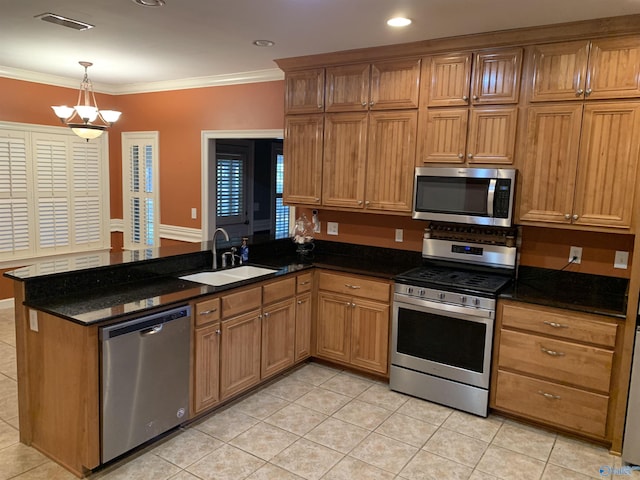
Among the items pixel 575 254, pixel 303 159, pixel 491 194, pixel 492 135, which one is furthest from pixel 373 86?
pixel 575 254

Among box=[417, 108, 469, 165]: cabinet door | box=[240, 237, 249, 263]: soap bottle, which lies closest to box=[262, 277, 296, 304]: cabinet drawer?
box=[240, 237, 249, 263]: soap bottle

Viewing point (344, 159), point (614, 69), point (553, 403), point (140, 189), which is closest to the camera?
point (614, 69)

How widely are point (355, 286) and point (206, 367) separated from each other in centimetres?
133

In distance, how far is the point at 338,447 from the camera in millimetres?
2883

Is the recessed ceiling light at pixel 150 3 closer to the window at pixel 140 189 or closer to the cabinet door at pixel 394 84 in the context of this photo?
the cabinet door at pixel 394 84

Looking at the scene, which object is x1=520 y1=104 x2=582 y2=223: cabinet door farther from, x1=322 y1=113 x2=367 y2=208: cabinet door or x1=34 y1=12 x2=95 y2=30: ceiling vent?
x1=34 y1=12 x2=95 y2=30: ceiling vent

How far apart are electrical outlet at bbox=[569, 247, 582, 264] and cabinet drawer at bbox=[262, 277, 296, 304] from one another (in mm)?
2057

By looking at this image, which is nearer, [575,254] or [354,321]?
[575,254]

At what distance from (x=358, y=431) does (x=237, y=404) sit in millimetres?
895

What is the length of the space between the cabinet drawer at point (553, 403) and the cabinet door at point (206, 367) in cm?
191

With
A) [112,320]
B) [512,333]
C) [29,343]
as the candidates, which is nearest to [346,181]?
[512,333]

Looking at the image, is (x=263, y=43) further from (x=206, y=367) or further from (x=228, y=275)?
(x=206, y=367)

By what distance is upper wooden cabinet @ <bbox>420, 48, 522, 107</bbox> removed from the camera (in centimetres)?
325

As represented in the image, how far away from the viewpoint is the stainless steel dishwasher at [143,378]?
8.05 ft
